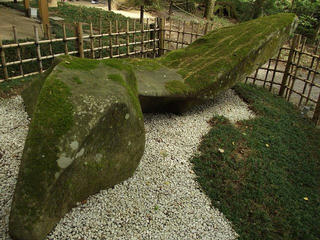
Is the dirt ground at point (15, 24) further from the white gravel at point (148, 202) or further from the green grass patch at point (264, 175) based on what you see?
the green grass patch at point (264, 175)

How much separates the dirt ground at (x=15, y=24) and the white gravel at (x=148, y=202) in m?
4.62

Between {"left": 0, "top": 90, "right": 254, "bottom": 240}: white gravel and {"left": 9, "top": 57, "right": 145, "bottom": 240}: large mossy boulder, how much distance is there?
0.61 ft

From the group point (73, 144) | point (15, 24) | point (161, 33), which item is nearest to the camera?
point (73, 144)

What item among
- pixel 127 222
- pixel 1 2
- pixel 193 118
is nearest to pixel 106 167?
pixel 127 222

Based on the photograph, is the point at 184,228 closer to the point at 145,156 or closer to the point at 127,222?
the point at 127,222

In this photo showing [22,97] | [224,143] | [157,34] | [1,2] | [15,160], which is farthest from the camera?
[1,2]

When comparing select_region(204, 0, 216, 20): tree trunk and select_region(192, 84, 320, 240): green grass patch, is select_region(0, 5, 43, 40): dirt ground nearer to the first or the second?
select_region(192, 84, 320, 240): green grass patch

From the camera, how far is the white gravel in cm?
300

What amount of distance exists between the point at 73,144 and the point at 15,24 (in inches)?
347

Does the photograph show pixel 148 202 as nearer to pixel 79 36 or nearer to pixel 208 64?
pixel 208 64

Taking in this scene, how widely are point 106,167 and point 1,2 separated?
478 inches

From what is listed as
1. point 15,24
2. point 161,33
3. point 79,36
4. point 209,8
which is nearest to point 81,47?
point 79,36

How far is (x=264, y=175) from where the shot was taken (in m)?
4.15

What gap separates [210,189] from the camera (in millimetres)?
3799
